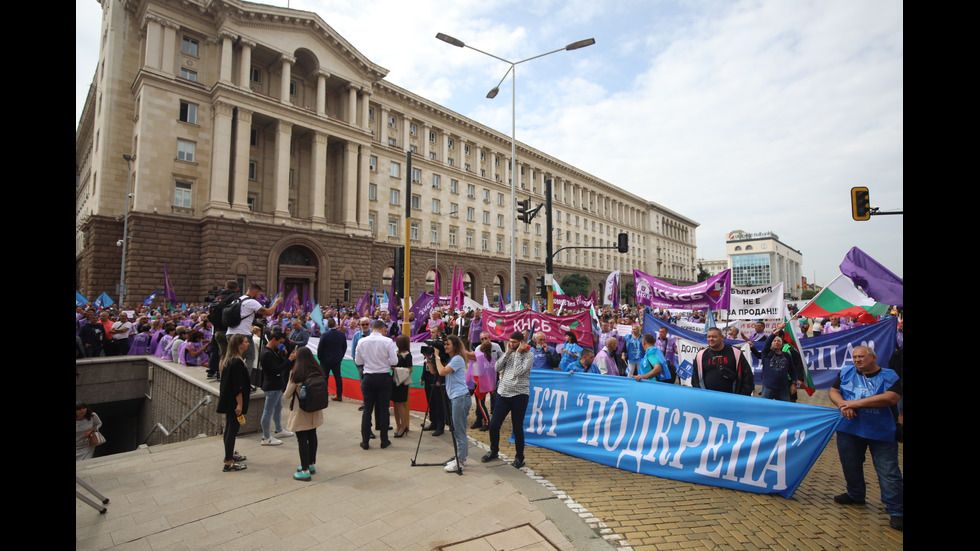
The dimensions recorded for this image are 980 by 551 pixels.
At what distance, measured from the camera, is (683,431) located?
5.71 m

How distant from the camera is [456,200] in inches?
1993

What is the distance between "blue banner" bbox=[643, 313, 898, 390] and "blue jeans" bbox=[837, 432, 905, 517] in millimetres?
4231

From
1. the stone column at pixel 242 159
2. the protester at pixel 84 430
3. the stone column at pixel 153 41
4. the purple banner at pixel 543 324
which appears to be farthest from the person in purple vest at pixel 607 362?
the stone column at pixel 153 41

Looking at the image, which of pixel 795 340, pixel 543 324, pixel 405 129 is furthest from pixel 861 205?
pixel 405 129

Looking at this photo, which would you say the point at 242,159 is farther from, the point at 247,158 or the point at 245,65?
the point at 245,65

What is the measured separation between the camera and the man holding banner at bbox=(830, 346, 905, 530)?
4.53 meters

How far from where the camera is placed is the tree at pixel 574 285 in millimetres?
58256

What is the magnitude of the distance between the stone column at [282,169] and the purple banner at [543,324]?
24.9m

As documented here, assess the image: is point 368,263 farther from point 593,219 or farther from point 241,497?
point 593,219

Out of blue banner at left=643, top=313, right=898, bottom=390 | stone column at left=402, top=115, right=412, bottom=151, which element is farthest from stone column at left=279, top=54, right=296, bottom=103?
blue banner at left=643, top=313, right=898, bottom=390

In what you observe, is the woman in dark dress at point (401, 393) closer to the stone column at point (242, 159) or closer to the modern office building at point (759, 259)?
the stone column at point (242, 159)

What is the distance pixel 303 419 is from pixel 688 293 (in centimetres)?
849
